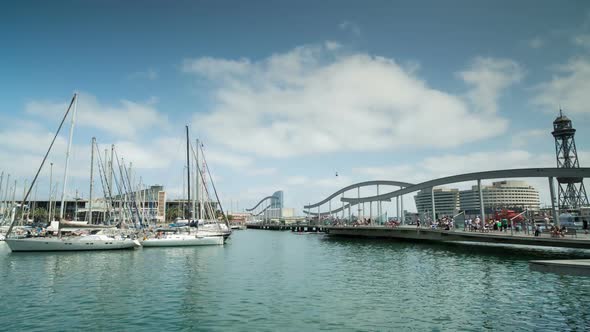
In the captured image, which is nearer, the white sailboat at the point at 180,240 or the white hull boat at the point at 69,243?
the white hull boat at the point at 69,243

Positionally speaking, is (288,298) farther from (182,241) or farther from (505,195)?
(505,195)

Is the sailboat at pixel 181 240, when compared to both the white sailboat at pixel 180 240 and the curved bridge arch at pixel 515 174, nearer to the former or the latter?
the white sailboat at pixel 180 240

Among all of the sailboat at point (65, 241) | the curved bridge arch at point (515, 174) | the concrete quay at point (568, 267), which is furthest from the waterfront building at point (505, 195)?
the concrete quay at point (568, 267)

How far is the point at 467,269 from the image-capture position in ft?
99.9

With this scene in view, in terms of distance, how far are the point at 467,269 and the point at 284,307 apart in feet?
64.7

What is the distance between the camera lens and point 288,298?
63.7 feet

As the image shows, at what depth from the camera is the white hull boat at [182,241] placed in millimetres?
50750

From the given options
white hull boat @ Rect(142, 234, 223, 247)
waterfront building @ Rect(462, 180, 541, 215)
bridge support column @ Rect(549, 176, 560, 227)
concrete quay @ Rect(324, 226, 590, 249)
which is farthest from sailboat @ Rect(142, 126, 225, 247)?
waterfront building @ Rect(462, 180, 541, 215)

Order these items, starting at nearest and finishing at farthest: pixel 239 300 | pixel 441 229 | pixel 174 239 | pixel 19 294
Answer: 1. pixel 239 300
2. pixel 19 294
3. pixel 174 239
4. pixel 441 229

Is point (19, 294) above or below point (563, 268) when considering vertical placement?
below

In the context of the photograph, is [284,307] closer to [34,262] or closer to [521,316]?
[521,316]

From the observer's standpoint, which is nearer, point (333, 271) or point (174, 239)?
point (333, 271)

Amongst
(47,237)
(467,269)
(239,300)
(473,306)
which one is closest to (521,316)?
(473,306)

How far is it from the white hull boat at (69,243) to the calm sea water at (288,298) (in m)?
10.9
